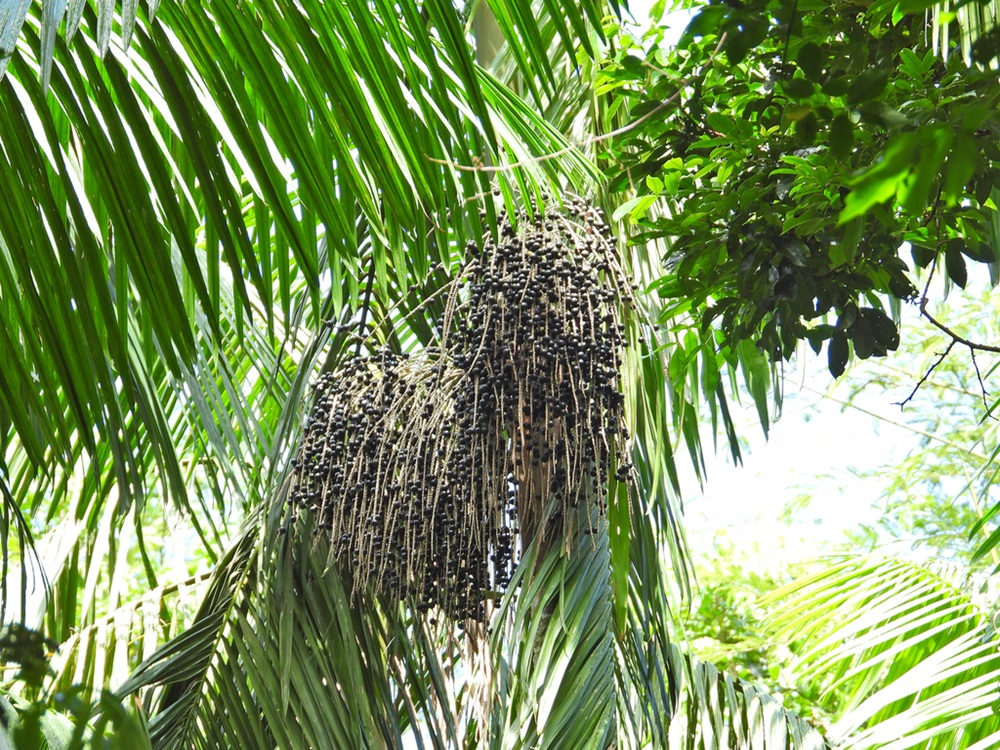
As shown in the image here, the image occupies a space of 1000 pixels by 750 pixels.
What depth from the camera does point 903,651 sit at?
2.70 m

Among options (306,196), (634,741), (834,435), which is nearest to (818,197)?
(306,196)

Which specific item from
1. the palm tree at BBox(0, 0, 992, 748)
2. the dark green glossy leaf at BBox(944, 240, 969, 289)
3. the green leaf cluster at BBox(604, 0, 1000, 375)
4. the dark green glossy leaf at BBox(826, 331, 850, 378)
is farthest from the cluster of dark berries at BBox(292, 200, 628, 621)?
the dark green glossy leaf at BBox(944, 240, 969, 289)

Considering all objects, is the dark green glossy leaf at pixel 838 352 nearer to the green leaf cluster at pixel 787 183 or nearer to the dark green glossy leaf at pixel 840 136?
the green leaf cluster at pixel 787 183

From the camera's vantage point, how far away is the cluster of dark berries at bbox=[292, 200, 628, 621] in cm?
184

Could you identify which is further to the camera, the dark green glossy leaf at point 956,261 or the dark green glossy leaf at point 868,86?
the dark green glossy leaf at point 956,261

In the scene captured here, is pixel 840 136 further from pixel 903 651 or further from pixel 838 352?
pixel 903 651

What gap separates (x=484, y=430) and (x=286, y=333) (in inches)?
13.9

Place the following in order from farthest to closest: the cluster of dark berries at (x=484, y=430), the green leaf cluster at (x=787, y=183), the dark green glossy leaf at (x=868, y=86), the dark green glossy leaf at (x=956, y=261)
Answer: the cluster of dark berries at (x=484, y=430) < the dark green glossy leaf at (x=956, y=261) < the green leaf cluster at (x=787, y=183) < the dark green glossy leaf at (x=868, y=86)

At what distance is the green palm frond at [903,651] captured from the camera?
2.20m

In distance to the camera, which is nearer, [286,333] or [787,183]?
[787,183]

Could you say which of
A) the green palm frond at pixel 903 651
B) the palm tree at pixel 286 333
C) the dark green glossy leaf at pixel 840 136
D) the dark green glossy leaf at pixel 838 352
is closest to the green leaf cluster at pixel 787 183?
the dark green glossy leaf at pixel 838 352

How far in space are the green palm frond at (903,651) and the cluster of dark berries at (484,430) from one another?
0.73m

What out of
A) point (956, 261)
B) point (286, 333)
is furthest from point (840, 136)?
point (286, 333)

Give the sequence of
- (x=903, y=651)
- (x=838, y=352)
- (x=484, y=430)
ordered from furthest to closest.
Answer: (x=903, y=651)
(x=484, y=430)
(x=838, y=352)
